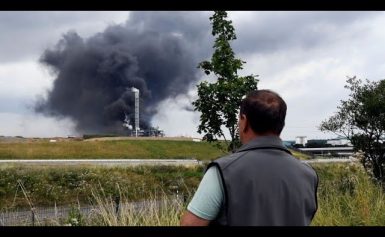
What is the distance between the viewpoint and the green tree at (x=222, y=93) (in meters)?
9.52

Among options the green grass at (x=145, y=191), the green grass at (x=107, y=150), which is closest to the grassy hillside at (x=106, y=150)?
the green grass at (x=107, y=150)

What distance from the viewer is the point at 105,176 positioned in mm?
23188

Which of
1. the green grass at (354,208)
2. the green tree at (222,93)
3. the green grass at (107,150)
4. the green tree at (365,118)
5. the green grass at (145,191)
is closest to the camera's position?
the green grass at (145,191)

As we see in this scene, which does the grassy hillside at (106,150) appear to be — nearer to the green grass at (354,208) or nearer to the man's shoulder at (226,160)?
the green grass at (354,208)

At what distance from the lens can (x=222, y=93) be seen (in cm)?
966

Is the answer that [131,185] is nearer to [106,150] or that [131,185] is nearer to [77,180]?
[77,180]

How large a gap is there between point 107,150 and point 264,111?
1734 inches

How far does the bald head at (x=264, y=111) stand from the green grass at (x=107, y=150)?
37994 millimetres

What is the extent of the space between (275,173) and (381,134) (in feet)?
48.7

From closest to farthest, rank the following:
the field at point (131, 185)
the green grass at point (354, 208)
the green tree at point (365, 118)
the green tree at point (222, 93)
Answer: the field at point (131, 185) → the green grass at point (354, 208) → the green tree at point (222, 93) → the green tree at point (365, 118)
